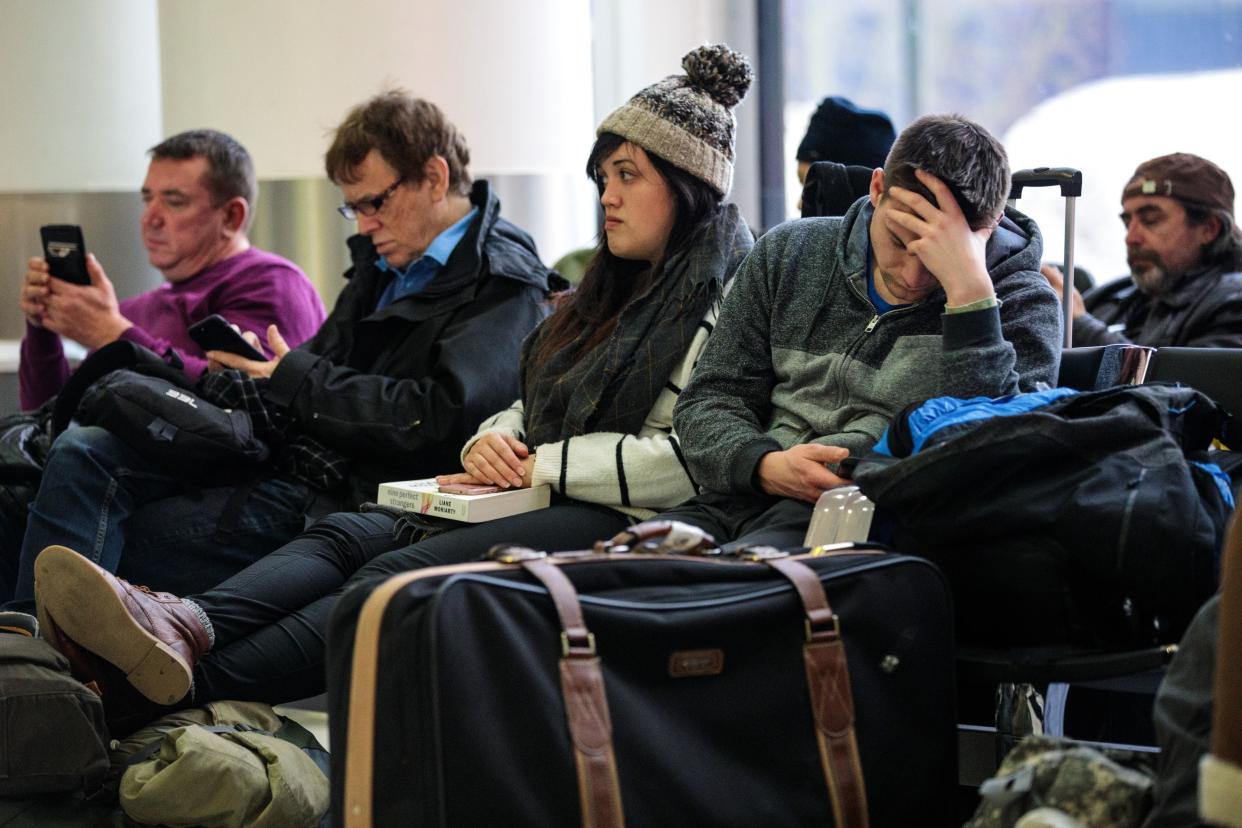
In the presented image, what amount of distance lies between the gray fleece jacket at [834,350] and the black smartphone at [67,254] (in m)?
1.92

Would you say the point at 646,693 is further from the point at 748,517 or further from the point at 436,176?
the point at 436,176

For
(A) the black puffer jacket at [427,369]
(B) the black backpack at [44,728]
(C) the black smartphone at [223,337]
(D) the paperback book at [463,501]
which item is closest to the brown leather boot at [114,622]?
(B) the black backpack at [44,728]

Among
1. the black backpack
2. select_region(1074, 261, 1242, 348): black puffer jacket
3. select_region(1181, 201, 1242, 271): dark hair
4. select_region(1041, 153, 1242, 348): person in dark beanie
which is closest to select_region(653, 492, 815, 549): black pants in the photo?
the black backpack

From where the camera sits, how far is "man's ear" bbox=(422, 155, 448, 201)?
3.39m

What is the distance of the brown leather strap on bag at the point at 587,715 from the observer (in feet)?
5.68

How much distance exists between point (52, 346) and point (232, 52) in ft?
3.59

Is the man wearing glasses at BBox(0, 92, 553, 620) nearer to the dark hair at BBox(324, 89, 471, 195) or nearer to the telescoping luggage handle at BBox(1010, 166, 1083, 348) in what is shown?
the dark hair at BBox(324, 89, 471, 195)

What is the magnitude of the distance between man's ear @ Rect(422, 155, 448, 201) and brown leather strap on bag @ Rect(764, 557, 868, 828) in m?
1.79

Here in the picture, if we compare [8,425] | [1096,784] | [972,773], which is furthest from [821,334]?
[8,425]

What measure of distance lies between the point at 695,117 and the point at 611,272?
36cm

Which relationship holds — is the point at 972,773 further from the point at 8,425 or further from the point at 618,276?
the point at 8,425

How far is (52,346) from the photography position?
4027 millimetres

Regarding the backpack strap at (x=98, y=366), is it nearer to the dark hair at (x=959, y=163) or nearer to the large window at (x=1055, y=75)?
the dark hair at (x=959, y=163)

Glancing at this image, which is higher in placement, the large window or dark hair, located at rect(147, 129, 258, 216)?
the large window
